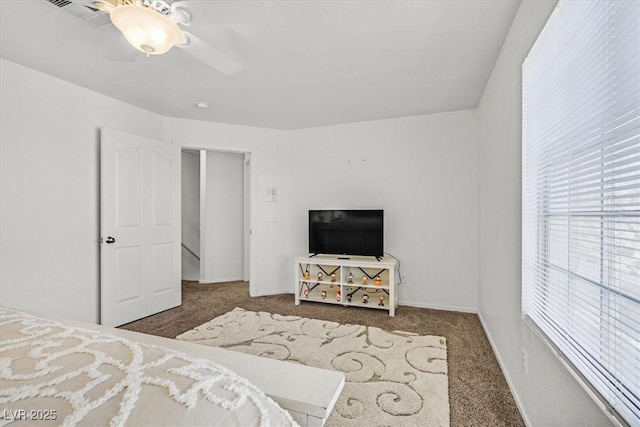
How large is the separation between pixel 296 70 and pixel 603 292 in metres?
2.48

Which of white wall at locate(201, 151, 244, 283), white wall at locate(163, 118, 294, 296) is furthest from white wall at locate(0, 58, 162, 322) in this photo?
white wall at locate(201, 151, 244, 283)

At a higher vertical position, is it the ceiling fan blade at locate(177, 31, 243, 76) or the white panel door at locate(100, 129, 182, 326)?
the ceiling fan blade at locate(177, 31, 243, 76)

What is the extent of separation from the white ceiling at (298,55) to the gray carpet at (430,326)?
2.37 metres

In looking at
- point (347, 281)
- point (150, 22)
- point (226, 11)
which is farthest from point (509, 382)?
point (150, 22)

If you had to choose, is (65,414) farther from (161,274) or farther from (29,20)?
(161,274)

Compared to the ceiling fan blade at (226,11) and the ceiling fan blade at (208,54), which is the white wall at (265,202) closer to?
the ceiling fan blade at (208,54)

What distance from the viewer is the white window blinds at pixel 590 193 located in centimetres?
81

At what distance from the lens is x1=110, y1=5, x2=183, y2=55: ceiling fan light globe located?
1.40 meters

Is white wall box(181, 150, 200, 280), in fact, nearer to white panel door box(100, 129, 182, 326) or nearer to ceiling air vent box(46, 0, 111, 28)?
white panel door box(100, 129, 182, 326)

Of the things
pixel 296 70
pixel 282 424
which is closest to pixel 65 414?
pixel 282 424

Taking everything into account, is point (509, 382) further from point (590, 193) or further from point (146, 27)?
point (146, 27)

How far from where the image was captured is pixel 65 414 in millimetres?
605

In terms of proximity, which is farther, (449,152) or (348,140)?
(348,140)

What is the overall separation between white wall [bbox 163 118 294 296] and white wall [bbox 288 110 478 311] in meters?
0.58
